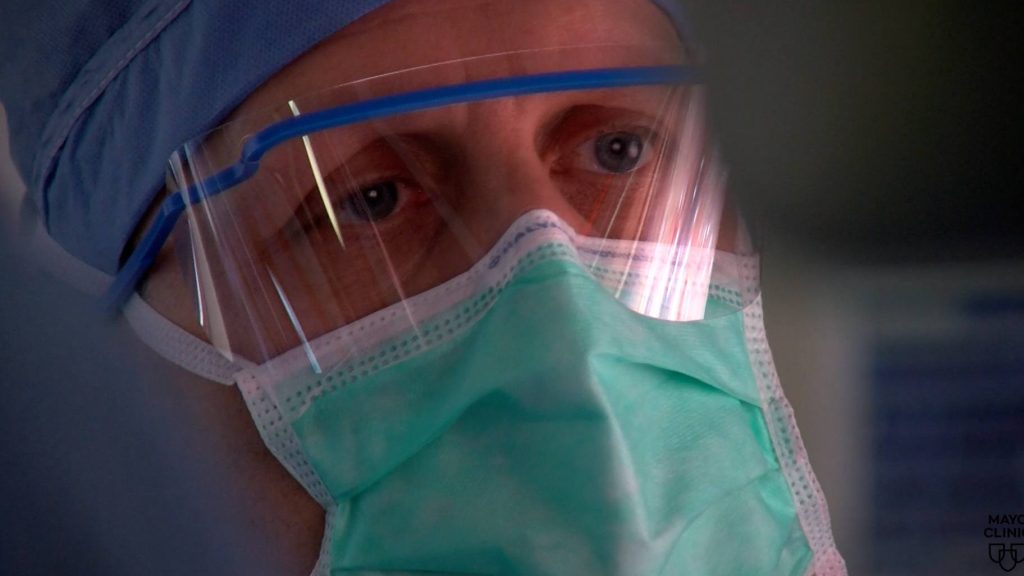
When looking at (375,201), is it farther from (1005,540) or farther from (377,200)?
(1005,540)

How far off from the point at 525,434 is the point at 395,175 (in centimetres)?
30

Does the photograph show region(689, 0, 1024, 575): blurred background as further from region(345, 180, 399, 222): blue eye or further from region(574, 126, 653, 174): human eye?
region(345, 180, 399, 222): blue eye

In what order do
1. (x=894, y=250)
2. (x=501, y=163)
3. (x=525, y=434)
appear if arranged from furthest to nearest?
(x=894, y=250) < (x=501, y=163) < (x=525, y=434)

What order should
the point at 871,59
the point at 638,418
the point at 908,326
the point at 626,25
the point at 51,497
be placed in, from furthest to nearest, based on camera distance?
1. the point at 908,326
2. the point at 871,59
3. the point at 51,497
4. the point at 626,25
5. the point at 638,418

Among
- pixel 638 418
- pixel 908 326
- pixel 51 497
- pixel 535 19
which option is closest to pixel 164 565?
pixel 51 497

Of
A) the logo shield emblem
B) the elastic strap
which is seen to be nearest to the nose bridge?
the elastic strap

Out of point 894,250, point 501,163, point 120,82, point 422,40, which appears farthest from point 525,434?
point 894,250

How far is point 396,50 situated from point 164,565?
0.62 metres

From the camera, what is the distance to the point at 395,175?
1021 mm

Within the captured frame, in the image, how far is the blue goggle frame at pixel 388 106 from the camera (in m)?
0.94

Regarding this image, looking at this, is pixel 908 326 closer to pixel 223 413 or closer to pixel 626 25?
pixel 626 25

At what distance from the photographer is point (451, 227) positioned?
998 millimetres

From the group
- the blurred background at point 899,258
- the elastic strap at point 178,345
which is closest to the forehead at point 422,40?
the elastic strap at point 178,345

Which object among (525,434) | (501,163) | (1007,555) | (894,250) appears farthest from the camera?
(894,250)
